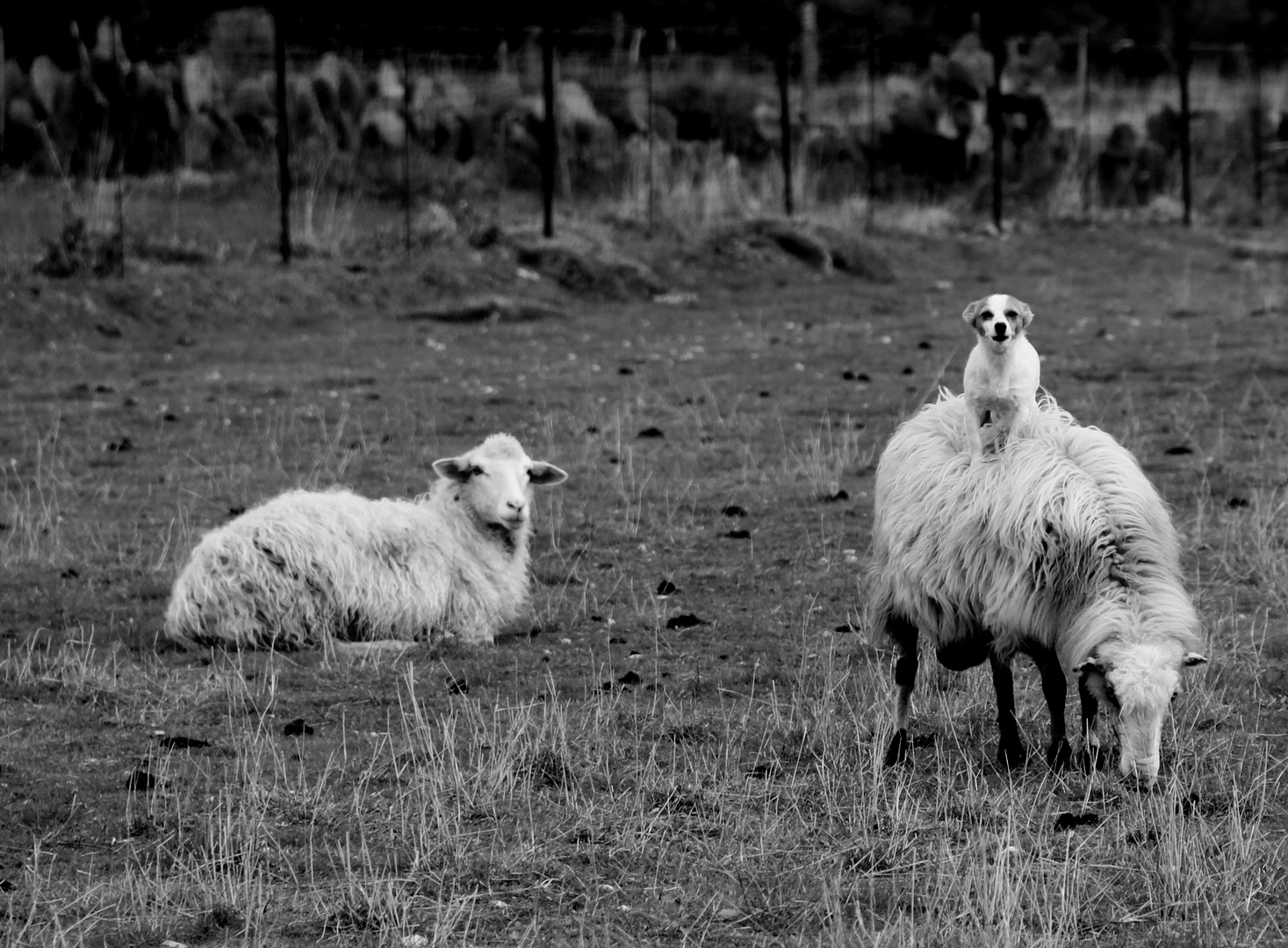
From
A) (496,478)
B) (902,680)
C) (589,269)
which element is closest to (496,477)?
(496,478)

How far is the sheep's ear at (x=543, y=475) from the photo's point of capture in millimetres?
9297

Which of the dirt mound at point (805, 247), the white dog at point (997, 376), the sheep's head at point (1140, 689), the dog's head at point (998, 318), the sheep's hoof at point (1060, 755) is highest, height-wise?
the dog's head at point (998, 318)

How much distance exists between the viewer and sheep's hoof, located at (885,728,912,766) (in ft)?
21.1

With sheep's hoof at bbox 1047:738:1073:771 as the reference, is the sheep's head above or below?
above

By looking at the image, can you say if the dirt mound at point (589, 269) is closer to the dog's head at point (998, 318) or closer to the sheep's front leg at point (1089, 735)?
the dog's head at point (998, 318)

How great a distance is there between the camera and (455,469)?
30.4 feet

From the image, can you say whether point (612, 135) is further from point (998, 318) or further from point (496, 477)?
point (998, 318)

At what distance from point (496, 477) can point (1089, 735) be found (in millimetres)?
3837

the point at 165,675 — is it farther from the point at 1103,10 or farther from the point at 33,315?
the point at 1103,10

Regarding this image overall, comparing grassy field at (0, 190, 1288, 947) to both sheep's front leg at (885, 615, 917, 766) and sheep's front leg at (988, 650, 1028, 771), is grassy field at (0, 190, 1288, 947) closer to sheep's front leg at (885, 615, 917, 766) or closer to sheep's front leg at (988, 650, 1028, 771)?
sheep's front leg at (885, 615, 917, 766)

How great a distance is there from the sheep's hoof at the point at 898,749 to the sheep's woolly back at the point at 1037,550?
377mm

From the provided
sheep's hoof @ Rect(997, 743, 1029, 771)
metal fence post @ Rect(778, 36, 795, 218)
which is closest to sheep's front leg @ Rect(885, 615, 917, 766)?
sheep's hoof @ Rect(997, 743, 1029, 771)

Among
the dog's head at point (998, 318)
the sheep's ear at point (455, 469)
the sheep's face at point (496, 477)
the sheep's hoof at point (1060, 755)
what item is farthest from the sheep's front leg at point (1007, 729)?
the sheep's ear at point (455, 469)

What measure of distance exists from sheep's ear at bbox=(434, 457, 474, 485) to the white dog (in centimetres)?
319
